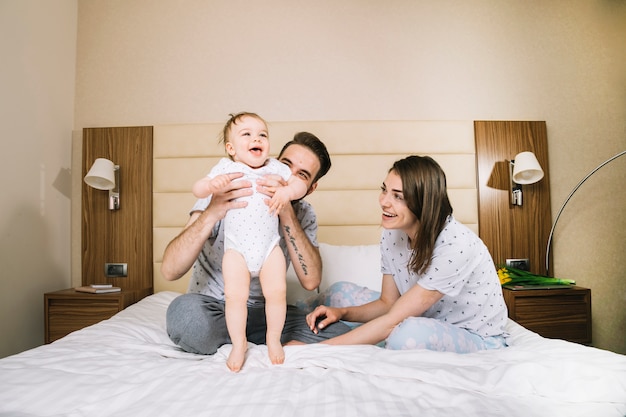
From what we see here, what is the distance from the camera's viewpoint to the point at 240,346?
4.09 feet

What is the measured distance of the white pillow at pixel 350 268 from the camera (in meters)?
2.30

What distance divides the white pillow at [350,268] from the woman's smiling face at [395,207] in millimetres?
780

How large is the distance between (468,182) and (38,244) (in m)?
2.76

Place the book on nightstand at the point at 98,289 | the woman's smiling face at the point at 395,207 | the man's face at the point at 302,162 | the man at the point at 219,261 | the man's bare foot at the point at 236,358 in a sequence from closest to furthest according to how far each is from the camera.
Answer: the man's bare foot at the point at 236,358 → the man at the point at 219,261 → the woman's smiling face at the point at 395,207 → the man's face at the point at 302,162 → the book on nightstand at the point at 98,289

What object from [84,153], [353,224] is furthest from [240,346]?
[84,153]

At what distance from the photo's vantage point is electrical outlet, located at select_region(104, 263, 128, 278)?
8.93ft

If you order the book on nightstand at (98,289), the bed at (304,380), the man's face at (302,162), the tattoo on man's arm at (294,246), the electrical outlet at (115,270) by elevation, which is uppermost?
the man's face at (302,162)

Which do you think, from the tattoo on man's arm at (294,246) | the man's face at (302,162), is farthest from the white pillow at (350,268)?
the man's face at (302,162)

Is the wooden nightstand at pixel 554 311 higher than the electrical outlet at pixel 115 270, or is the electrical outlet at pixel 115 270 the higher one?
the electrical outlet at pixel 115 270

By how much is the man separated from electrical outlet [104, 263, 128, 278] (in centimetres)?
119

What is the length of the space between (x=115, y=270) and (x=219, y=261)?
4.53 feet

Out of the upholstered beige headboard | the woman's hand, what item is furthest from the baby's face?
the upholstered beige headboard

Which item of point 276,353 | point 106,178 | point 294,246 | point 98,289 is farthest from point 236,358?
point 106,178

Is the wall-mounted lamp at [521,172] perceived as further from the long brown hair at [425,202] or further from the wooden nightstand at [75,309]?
the wooden nightstand at [75,309]
